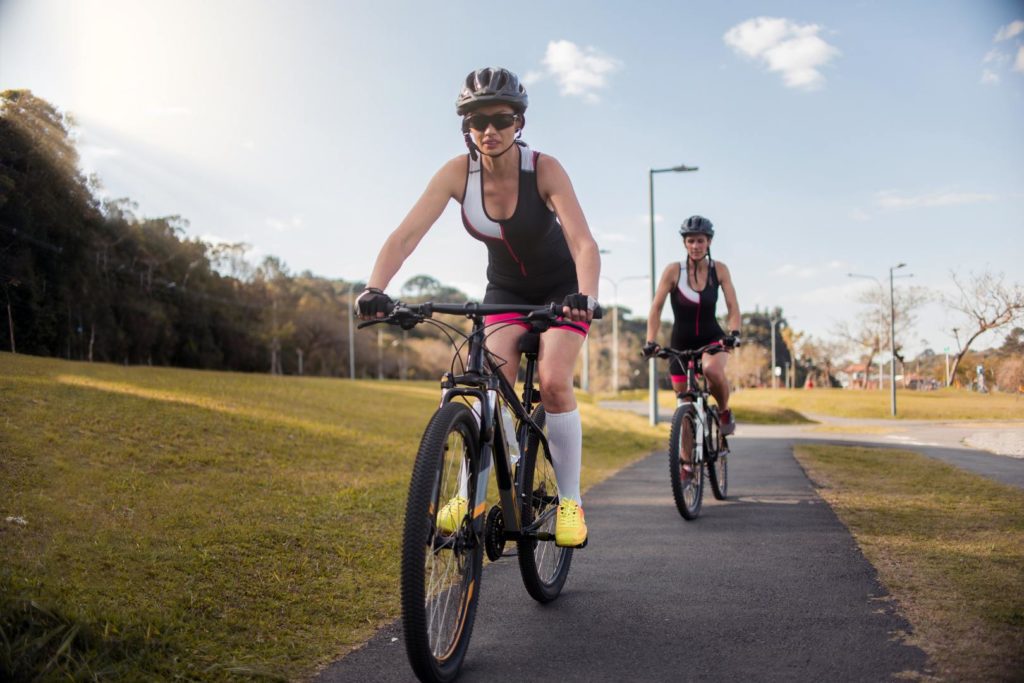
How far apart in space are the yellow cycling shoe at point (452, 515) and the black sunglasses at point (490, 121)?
172 cm

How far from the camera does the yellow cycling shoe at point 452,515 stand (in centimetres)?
296

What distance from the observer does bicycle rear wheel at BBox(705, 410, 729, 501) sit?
7.00 metres

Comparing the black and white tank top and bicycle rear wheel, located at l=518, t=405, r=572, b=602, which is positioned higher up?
the black and white tank top

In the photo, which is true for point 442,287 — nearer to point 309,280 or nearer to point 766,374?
point 309,280

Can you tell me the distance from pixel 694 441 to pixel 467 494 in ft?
12.8

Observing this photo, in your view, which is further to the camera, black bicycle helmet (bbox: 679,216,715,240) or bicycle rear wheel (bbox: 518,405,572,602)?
black bicycle helmet (bbox: 679,216,715,240)

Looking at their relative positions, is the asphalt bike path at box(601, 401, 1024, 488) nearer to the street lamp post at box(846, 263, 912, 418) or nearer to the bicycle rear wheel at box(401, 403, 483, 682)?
the street lamp post at box(846, 263, 912, 418)

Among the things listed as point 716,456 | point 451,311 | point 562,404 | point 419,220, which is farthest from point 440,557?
point 716,456

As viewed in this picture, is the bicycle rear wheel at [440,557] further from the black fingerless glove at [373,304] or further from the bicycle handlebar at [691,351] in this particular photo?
the bicycle handlebar at [691,351]

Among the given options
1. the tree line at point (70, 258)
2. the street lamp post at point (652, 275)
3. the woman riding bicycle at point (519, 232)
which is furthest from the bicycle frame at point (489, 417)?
the street lamp post at point (652, 275)

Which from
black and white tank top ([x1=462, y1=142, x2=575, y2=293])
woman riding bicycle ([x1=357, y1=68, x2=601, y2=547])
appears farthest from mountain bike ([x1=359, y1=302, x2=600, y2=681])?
black and white tank top ([x1=462, y1=142, x2=575, y2=293])

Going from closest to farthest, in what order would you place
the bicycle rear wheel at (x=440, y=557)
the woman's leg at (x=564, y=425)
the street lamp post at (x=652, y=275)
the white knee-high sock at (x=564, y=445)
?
the bicycle rear wheel at (x=440, y=557), the woman's leg at (x=564, y=425), the white knee-high sock at (x=564, y=445), the street lamp post at (x=652, y=275)

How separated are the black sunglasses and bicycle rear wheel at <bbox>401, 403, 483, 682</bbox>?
4.68ft

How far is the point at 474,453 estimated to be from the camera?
126 inches
